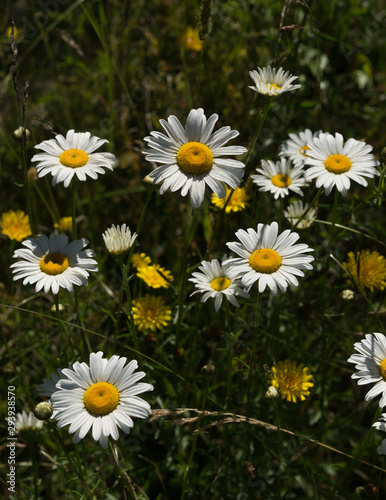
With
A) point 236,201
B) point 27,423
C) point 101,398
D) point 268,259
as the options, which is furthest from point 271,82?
point 27,423

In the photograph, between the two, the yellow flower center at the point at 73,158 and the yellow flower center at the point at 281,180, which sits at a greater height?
the yellow flower center at the point at 281,180

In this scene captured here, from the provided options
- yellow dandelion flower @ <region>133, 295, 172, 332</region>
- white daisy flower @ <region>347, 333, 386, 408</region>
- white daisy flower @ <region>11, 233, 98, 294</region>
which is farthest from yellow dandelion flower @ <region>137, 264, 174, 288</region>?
white daisy flower @ <region>347, 333, 386, 408</region>

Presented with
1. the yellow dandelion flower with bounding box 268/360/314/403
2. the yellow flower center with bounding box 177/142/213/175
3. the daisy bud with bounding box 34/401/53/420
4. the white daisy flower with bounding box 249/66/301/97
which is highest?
the white daisy flower with bounding box 249/66/301/97

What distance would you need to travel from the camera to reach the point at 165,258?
3.32 m

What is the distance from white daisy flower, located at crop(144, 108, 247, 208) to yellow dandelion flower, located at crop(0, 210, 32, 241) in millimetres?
1147

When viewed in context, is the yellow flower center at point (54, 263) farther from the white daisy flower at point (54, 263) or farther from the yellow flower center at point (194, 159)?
the yellow flower center at point (194, 159)

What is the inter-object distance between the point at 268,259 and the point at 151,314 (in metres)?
0.76

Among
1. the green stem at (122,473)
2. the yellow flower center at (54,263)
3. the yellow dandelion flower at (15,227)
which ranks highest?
the yellow dandelion flower at (15,227)

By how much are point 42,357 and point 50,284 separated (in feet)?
3.12

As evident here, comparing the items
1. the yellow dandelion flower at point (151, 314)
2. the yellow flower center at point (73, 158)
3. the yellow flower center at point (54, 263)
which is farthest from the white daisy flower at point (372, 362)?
the yellow flower center at point (73, 158)

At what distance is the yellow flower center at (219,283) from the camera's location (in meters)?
2.06

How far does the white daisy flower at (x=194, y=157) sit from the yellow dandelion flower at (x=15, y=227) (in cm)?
115

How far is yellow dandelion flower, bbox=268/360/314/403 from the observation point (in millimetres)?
2184

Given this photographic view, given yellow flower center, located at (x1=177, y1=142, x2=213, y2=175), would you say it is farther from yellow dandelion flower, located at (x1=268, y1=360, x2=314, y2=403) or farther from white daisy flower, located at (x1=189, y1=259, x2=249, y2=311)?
yellow dandelion flower, located at (x1=268, y1=360, x2=314, y2=403)
